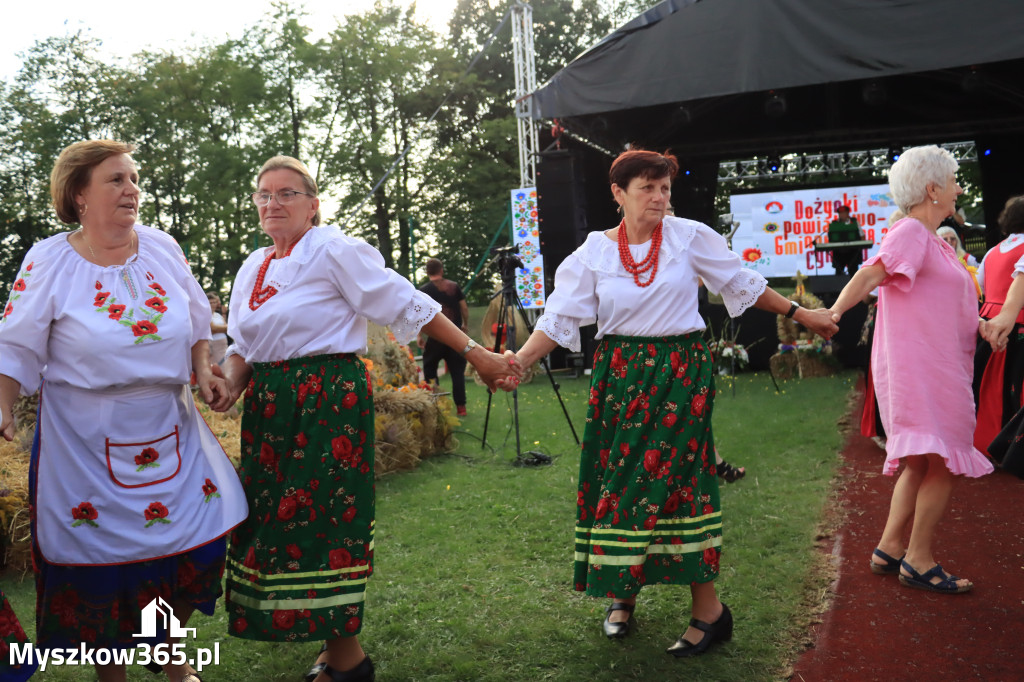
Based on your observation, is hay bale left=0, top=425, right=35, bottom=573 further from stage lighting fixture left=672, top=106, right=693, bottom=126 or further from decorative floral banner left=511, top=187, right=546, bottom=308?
decorative floral banner left=511, top=187, right=546, bottom=308

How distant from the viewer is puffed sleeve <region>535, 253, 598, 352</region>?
3.39m

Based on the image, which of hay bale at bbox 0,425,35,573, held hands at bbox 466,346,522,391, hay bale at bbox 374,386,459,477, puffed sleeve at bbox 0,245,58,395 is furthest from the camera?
hay bale at bbox 374,386,459,477

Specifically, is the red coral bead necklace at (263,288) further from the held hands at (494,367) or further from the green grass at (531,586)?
the green grass at (531,586)

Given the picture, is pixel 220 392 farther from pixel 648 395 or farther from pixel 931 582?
pixel 931 582

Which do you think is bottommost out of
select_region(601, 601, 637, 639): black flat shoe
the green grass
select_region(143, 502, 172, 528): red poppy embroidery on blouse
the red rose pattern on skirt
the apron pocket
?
the green grass

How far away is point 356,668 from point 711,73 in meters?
6.15

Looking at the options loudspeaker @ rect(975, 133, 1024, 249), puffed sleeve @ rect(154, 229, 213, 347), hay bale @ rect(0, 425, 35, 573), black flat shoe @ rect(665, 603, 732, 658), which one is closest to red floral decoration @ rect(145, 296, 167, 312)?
puffed sleeve @ rect(154, 229, 213, 347)

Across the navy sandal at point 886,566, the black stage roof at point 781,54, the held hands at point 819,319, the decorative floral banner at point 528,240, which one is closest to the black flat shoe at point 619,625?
the navy sandal at point 886,566

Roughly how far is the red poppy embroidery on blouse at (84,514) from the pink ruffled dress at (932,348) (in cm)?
301

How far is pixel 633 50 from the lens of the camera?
7910 mm

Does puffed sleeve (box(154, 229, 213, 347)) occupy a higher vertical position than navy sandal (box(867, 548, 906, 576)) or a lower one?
higher

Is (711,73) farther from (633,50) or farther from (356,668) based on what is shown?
(356,668)

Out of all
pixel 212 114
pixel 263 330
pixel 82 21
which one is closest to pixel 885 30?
pixel 263 330

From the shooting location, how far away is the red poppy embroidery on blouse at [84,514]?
2.62m
